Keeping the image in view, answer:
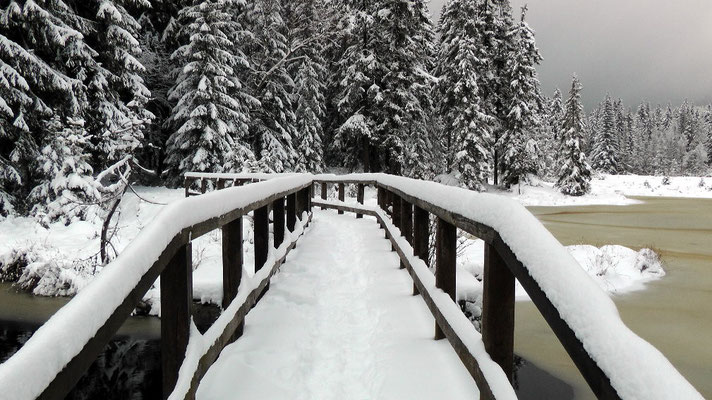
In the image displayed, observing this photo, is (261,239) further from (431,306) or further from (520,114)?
(520,114)

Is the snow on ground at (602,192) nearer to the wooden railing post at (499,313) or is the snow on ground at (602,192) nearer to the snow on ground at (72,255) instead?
the snow on ground at (72,255)

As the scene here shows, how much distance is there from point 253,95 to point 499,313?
27517mm

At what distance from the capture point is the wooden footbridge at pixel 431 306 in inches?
Answer: 43.0

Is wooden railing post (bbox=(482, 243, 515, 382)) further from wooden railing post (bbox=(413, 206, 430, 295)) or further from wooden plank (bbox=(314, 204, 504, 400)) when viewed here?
wooden railing post (bbox=(413, 206, 430, 295))

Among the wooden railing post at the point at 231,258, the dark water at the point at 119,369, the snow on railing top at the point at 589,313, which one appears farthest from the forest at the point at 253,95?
the snow on railing top at the point at 589,313

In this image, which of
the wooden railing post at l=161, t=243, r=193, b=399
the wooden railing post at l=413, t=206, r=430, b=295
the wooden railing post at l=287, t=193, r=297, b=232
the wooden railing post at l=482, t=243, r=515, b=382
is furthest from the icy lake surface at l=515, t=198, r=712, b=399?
the wooden railing post at l=161, t=243, r=193, b=399

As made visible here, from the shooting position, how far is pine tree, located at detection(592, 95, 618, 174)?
74.9m

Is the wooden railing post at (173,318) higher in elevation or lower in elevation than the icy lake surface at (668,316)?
higher

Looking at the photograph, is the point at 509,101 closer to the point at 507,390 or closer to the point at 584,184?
the point at 584,184

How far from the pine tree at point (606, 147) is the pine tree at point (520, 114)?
44.6 meters

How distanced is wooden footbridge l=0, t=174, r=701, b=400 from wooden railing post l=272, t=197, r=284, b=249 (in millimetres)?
1085

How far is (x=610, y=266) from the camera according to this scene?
1126cm

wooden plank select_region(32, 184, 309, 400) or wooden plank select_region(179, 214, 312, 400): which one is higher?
wooden plank select_region(32, 184, 309, 400)

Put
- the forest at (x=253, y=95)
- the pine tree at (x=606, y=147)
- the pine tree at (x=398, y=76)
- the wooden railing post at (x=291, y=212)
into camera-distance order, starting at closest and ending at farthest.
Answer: the wooden railing post at (x=291, y=212) < the forest at (x=253, y=95) < the pine tree at (x=398, y=76) < the pine tree at (x=606, y=147)
